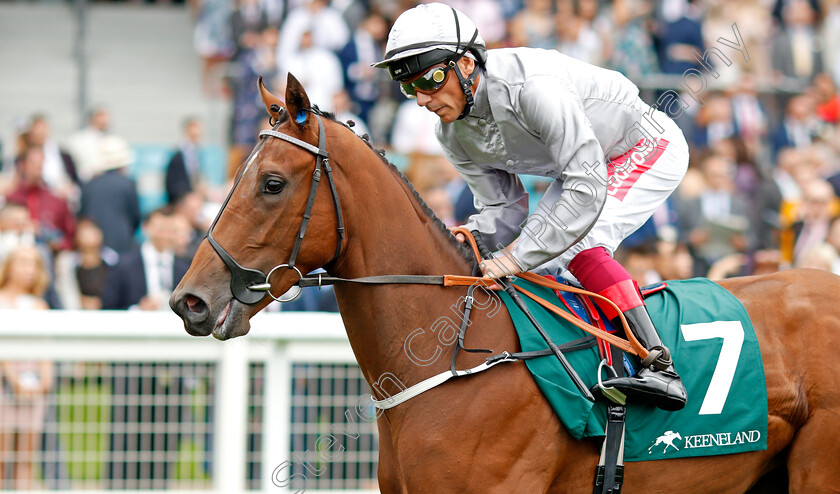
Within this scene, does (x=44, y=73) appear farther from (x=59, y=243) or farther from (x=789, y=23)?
(x=789, y=23)

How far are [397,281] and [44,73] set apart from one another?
427 inches

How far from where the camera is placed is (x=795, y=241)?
752 centimetres

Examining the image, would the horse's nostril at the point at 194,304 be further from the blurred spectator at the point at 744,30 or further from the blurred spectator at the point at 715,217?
the blurred spectator at the point at 744,30

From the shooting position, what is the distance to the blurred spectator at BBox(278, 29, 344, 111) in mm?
9469

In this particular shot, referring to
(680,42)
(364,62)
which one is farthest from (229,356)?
(680,42)

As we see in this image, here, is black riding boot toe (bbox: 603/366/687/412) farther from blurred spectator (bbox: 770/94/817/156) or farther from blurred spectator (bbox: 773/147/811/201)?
blurred spectator (bbox: 770/94/817/156)

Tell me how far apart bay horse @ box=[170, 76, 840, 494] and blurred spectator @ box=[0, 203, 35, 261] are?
4.27 m

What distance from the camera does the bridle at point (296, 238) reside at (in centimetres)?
292

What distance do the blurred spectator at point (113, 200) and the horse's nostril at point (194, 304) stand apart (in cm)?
480

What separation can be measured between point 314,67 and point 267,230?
22.7 feet

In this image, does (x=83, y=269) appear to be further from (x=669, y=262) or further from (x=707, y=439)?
(x=707, y=439)

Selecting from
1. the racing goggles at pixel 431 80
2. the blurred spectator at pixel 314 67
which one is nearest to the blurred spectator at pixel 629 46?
the blurred spectator at pixel 314 67

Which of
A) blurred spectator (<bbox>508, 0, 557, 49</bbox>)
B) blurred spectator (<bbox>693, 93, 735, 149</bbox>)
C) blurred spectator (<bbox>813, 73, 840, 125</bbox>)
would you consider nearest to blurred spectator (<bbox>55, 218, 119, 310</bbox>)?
blurred spectator (<bbox>508, 0, 557, 49</bbox>)

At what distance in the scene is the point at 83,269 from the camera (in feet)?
22.1
